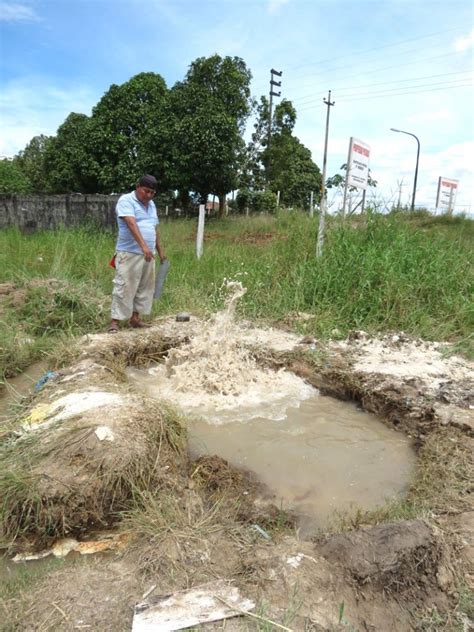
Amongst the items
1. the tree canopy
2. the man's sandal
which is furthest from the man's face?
the tree canopy

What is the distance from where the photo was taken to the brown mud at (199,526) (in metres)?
1.61

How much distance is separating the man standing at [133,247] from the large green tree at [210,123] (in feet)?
36.6

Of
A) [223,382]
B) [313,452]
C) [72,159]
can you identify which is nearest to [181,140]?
[72,159]

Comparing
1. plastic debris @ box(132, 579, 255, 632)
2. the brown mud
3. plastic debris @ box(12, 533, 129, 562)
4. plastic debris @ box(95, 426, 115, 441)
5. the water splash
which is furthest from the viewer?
the water splash

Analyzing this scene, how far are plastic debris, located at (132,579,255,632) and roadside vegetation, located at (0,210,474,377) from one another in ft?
9.57

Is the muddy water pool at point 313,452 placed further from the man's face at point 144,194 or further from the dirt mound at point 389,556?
the man's face at point 144,194

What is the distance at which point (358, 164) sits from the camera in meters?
6.20

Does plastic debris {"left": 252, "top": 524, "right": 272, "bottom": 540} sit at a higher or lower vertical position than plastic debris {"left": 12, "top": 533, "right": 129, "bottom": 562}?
higher

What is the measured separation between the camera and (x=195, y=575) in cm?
171

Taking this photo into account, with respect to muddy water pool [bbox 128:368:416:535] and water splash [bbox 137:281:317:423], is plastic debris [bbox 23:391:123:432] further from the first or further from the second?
water splash [bbox 137:281:317:423]

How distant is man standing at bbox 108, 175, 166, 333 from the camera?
4285 millimetres

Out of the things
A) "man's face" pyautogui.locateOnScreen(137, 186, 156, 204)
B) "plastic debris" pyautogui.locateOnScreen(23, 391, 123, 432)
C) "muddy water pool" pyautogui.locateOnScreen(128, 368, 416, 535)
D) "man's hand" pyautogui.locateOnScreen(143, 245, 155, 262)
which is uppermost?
"man's face" pyautogui.locateOnScreen(137, 186, 156, 204)

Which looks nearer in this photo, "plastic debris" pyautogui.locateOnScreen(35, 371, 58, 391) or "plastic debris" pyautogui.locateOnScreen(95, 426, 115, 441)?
"plastic debris" pyautogui.locateOnScreen(95, 426, 115, 441)

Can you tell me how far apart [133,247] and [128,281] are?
34 cm
